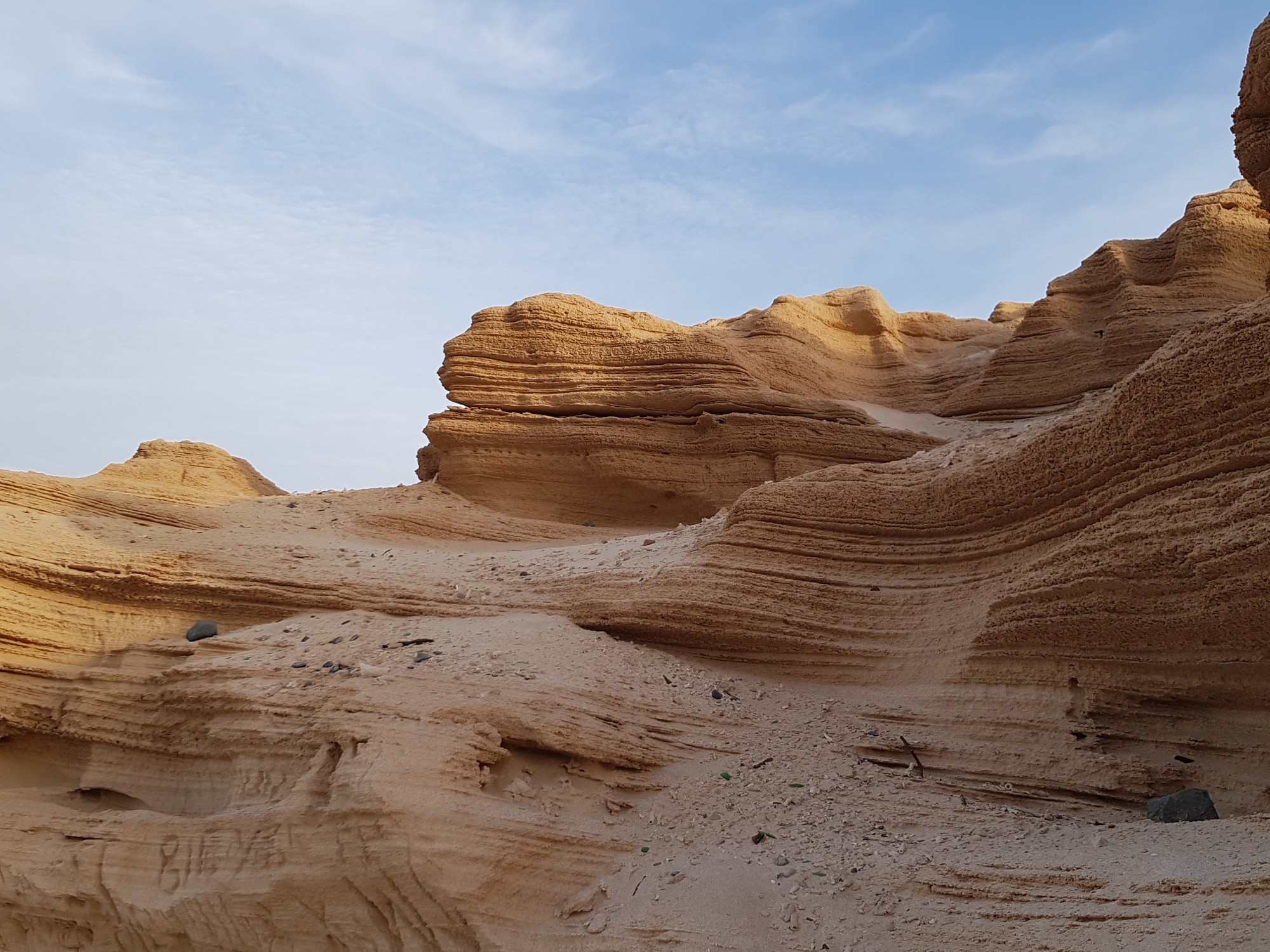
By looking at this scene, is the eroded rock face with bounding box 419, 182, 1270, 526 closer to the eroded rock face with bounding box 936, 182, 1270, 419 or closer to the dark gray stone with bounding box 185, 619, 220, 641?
the eroded rock face with bounding box 936, 182, 1270, 419

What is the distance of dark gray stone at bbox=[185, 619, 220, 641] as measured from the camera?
8000 mm

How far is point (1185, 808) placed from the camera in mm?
4930

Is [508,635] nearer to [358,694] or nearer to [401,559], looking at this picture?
[358,694]

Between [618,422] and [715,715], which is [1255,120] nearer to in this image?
[715,715]

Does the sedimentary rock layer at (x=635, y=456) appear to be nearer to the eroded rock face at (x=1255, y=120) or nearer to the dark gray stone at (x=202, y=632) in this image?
the dark gray stone at (x=202, y=632)

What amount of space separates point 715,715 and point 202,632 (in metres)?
4.37

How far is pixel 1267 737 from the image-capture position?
5203mm

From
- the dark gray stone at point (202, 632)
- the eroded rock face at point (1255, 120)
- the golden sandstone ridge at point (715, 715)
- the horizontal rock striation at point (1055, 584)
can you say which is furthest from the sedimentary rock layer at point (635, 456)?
the eroded rock face at point (1255, 120)

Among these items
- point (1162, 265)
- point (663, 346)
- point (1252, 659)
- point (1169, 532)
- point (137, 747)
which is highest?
point (1162, 265)

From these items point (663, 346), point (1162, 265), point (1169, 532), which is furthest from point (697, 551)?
point (1162, 265)

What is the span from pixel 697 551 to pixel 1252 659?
13.9 feet

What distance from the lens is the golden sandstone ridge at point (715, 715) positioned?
15.1ft

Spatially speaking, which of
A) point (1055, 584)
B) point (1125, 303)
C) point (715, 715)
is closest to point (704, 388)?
point (1125, 303)

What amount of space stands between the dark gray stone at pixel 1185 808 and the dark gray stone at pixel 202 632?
6.78 m
